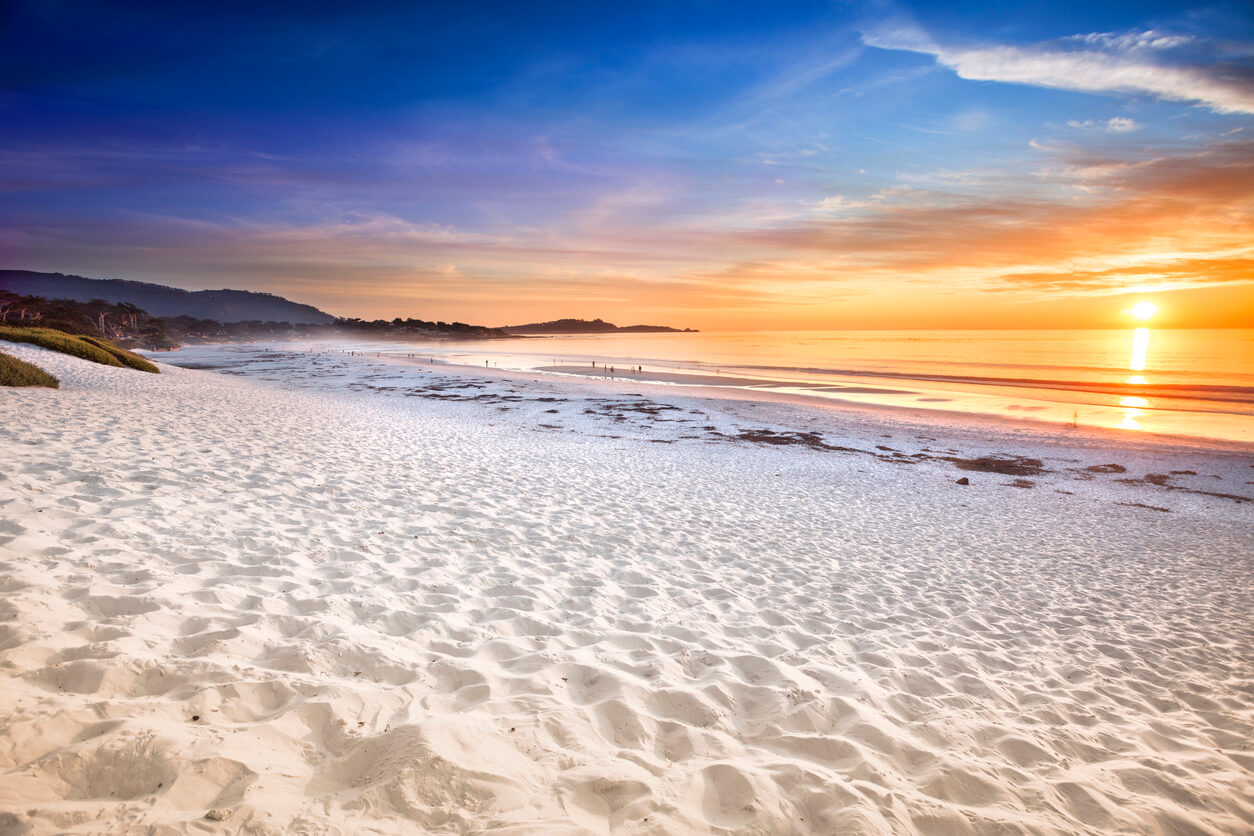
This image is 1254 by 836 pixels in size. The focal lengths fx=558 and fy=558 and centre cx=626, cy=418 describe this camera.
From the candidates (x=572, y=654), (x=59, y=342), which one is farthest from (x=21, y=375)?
(x=572, y=654)

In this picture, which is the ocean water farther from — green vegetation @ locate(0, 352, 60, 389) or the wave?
green vegetation @ locate(0, 352, 60, 389)

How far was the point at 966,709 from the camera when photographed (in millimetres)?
4207

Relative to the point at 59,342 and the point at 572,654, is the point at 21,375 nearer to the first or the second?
the point at 59,342

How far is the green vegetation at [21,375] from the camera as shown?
12598 mm

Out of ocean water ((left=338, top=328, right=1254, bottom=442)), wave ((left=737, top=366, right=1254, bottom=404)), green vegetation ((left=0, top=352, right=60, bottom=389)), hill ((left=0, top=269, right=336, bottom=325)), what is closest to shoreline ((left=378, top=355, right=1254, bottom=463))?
ocean water ((left=338, top=328, right=1254, bottom=442))

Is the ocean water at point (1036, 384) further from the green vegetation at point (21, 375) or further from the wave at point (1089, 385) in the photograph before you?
the green vegetation at point (21, 375)

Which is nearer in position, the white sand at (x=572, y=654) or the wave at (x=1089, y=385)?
the white sand at (x=572, y=654)

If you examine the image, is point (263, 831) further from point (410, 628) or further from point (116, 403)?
point (116, 403)

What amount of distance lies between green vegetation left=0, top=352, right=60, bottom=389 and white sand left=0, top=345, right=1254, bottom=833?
3.31 meters

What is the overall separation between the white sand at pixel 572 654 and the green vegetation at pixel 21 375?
3.31m

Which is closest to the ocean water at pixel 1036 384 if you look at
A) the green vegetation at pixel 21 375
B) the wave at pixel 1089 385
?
the wave at pixel 1089 385

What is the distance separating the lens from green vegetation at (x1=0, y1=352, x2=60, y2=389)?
12.6 m

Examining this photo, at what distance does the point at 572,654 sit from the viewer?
4379mm

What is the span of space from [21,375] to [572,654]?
53.5 ft
